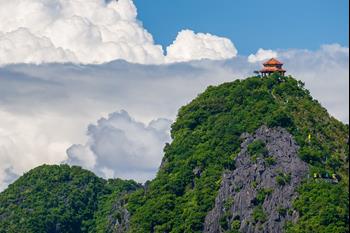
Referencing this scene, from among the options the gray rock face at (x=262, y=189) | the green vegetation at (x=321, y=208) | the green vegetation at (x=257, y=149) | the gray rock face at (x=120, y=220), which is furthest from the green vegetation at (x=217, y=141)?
the green vegetation at (x=321, y=208)

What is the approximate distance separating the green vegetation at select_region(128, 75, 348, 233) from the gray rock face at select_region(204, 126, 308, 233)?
3.93 ft

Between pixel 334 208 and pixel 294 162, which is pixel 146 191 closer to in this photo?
pixel 294 162

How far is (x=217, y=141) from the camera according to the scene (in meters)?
177

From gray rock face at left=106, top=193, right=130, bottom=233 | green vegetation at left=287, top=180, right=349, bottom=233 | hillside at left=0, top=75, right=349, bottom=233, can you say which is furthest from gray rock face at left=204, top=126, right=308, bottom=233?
gray rock face at left=106, top=193, right=130, bottom=233

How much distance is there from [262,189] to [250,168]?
5.86 metres

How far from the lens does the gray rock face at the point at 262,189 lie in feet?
520

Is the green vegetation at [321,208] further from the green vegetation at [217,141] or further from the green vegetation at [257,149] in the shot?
the green vegetation at [257,149]

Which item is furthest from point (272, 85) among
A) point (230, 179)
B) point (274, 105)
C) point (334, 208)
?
point (334, 208)

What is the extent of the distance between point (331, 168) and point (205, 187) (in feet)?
66.8

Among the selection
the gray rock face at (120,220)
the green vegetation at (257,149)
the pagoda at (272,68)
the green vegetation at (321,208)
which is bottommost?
the green vegetation at (321,208)

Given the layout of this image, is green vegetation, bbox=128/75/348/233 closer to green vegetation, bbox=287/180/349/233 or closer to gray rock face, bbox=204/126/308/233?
gray rock face, bbox=204/126/308/233

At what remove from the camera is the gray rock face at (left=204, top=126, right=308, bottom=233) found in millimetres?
158500

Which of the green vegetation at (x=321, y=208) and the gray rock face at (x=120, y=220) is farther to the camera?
the gray rock face at (x=120, y=220)

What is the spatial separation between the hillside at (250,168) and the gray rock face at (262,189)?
0.14 m
